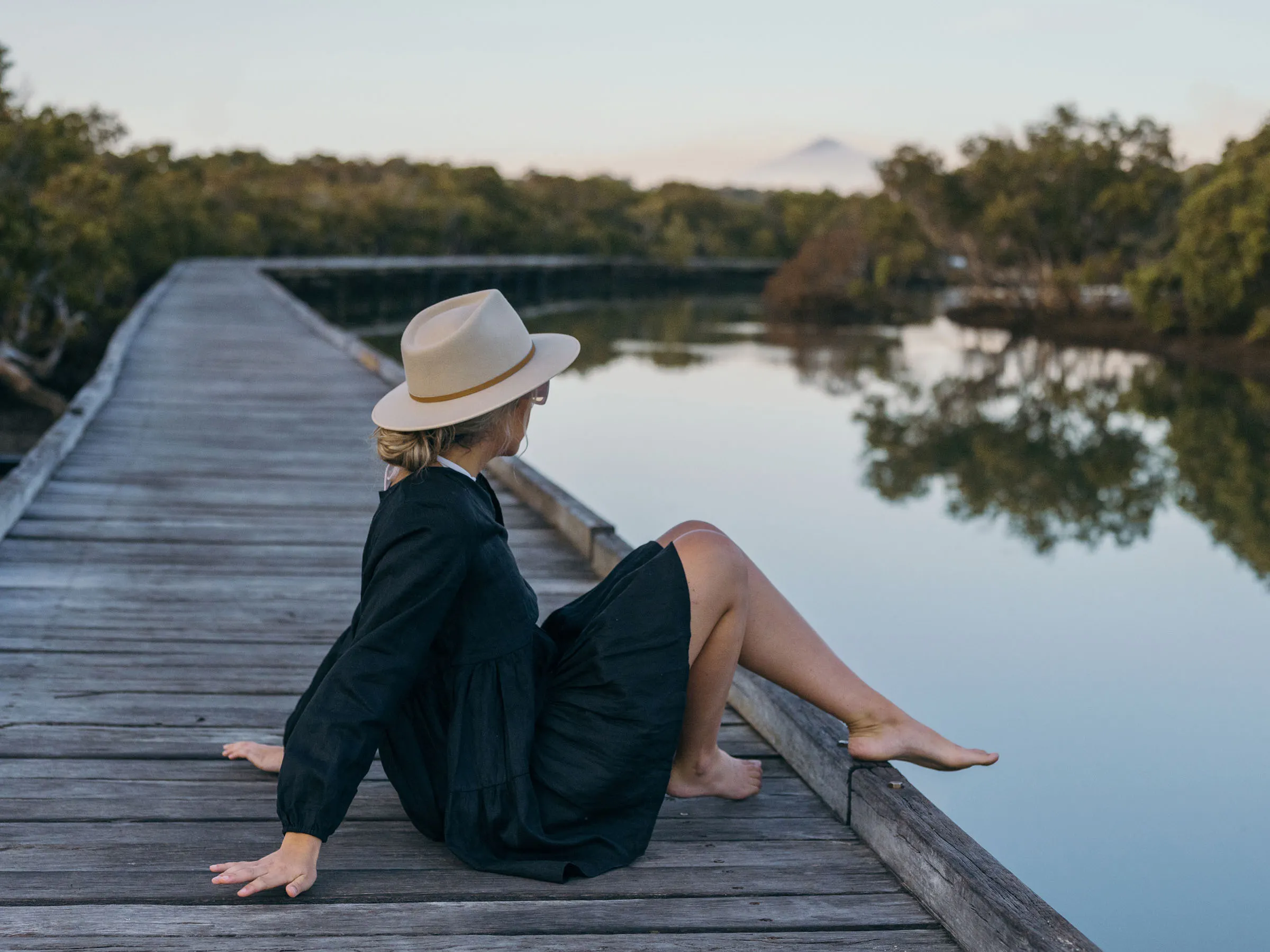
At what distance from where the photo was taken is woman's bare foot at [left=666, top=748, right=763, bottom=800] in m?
2.37

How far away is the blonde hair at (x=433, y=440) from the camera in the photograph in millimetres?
2062

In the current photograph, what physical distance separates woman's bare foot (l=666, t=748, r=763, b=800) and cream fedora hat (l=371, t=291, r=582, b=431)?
746 mm

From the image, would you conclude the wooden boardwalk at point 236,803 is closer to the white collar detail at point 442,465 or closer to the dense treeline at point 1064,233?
the white collar detail at point 442,465

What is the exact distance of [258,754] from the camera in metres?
2.54

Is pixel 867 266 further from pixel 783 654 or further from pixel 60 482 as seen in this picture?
pixel 783 654

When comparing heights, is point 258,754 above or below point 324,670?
below

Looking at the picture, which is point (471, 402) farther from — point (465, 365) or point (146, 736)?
point (146, 736)

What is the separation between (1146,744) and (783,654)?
4.12 m

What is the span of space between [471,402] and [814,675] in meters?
0.80

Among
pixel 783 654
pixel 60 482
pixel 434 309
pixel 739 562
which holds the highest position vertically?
pixel 434 309

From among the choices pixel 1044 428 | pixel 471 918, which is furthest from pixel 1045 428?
pixel 471 918

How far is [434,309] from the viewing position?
219cm

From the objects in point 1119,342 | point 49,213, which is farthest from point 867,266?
point 49,213

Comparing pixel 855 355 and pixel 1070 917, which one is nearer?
pixel 1070 917
